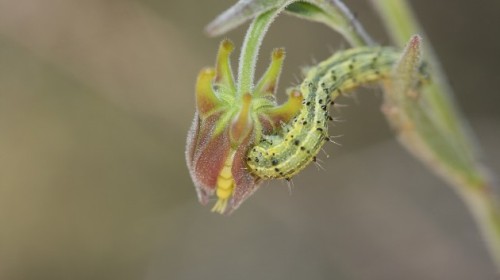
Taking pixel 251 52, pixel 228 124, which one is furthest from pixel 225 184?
pixel 251 52

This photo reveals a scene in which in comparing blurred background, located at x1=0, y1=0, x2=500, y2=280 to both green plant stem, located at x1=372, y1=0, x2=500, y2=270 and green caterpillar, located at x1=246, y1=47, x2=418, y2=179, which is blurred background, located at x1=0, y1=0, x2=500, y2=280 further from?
green caterpillar, located at x1=246, y1=47, x2=418, y2=179

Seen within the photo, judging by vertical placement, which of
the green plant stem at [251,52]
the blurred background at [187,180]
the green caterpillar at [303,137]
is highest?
the blurred background at [187,180]

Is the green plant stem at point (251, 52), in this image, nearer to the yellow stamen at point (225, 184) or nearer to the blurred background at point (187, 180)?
the yellow stamen at point (225, 184)

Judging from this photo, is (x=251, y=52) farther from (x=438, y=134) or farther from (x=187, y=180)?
(x=187, y=180)

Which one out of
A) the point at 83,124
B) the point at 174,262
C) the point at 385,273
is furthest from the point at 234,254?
the point at 83,124

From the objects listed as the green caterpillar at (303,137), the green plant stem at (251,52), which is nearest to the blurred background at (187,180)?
the green caterpillar at (303,137)

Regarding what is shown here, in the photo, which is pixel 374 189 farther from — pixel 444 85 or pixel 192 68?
pixel 444 85

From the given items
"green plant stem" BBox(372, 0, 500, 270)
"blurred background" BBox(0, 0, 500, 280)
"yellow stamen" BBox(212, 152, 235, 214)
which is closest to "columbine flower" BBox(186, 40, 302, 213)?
"yellow stamen" BBox(212, 152, 235, 214)
